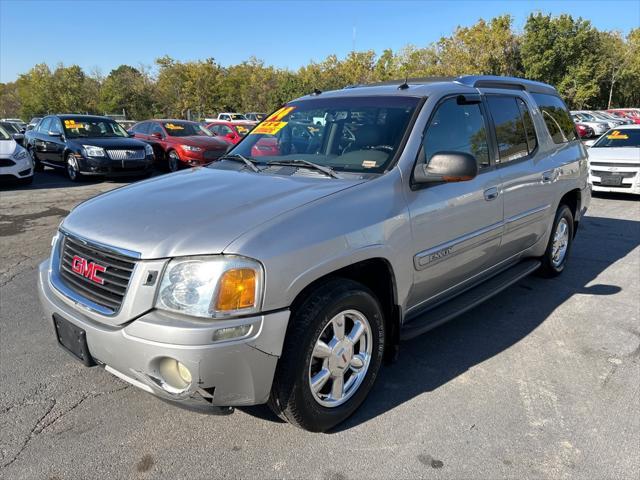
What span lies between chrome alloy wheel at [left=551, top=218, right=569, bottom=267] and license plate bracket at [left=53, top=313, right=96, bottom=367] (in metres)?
4.26

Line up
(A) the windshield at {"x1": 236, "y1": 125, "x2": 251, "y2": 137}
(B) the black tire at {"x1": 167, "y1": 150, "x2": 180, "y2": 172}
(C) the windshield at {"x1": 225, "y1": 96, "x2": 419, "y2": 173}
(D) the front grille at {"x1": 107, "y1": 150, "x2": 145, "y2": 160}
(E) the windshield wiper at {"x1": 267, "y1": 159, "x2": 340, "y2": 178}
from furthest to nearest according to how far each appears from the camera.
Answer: (A) the windshield at {"x1": 236, "y1": 125, "x2": 251, "y2": 137} < (B) the black tire at {"x1": 167, "y1": 150, "x2": 180, "y2": 172} < (D) the front grille at {"x1": 107, "y1": 150, "x2": 145, "y2": 160} < (C) the windshield at {"x1": 225, "y1": 96, "x2": 419, "y2": 173} < (E) the windshield wiper at {"x1": 267, "y1": 159, "x2": 340, "y2": 178}

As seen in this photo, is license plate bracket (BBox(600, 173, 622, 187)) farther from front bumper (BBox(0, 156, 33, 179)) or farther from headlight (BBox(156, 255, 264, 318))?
front bumper (BBox(0, 156, 33, 179))

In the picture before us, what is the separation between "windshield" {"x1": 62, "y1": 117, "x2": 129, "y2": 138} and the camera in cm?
1241

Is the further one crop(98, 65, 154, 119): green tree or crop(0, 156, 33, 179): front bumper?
crop(98, 65, 154, 119): green tree

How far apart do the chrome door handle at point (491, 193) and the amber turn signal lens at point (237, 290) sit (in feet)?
6.77

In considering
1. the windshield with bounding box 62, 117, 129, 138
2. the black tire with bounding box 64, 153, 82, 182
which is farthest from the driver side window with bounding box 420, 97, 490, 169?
the windshield with bounding box 62, 117, 129, 138

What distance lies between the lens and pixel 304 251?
2.33 m

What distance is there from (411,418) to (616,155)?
31.0ft

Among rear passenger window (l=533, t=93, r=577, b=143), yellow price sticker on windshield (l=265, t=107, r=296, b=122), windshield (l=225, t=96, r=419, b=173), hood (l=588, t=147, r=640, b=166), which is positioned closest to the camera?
windshield (l=225, t=96, r=419, b=173)

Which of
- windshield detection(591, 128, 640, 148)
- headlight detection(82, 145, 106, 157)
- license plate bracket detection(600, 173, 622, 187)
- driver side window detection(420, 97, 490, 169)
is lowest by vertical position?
license plate bracket detection(600, 173, 622, 187)

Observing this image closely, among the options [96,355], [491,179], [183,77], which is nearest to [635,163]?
[491,179]

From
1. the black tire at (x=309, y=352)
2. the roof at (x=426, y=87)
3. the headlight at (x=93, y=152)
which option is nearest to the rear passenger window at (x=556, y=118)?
the roof at (x=426, y=87)

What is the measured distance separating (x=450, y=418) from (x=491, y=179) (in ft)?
5.74

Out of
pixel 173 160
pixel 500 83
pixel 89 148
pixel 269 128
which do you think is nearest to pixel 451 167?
pixel 269 128
